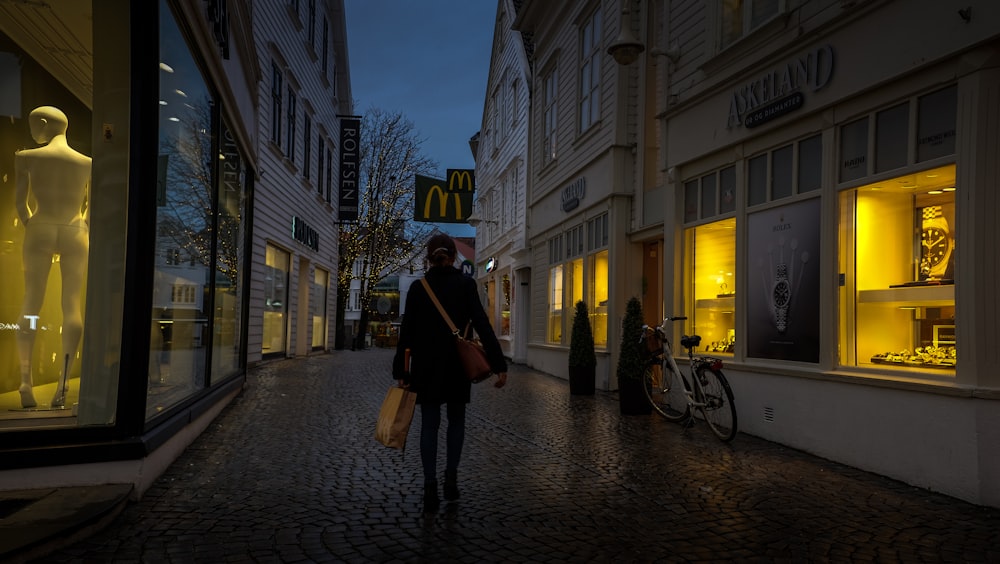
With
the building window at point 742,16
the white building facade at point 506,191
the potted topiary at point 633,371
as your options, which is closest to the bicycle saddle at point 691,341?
the potted topiary at point 633,371

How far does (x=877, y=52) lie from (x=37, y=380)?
716 cm

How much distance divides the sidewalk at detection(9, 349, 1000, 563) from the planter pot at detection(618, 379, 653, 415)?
1.49 metres

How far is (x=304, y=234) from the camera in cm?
2072

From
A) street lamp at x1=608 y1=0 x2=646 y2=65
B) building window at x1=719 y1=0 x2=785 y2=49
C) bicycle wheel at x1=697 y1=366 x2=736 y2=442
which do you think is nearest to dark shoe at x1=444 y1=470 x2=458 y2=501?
bicycle wheel at x1=697 y1=366 x2=736 y2=442

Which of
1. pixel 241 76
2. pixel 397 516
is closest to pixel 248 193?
pixel 241 76

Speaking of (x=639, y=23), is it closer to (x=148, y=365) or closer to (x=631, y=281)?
(x=631, y=281)

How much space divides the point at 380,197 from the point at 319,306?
10584 mm

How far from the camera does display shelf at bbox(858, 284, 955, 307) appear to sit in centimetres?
591

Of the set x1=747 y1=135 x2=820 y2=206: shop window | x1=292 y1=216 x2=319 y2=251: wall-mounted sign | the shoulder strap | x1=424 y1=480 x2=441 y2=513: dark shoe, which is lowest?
x1=424 y1=480 x2=441 y2=513: dark shoe

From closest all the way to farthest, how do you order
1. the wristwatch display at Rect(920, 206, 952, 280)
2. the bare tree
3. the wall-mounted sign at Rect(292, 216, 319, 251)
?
the wristwatch display at Rect(920, 206, 952, 280) → the wall-mounted sign at Rect(292, 216, 319, 251) → the bare tree

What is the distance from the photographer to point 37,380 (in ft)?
18.6

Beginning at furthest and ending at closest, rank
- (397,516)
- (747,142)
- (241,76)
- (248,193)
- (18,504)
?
(248,193) → (241,76) → (747,142) → (397,516) → (18,504)

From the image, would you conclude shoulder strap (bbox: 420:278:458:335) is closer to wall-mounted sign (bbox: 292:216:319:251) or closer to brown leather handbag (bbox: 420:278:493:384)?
brown leather handbag (bbox: 420:278:493:384)

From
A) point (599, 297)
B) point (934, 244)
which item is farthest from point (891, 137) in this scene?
point (599, 297)
